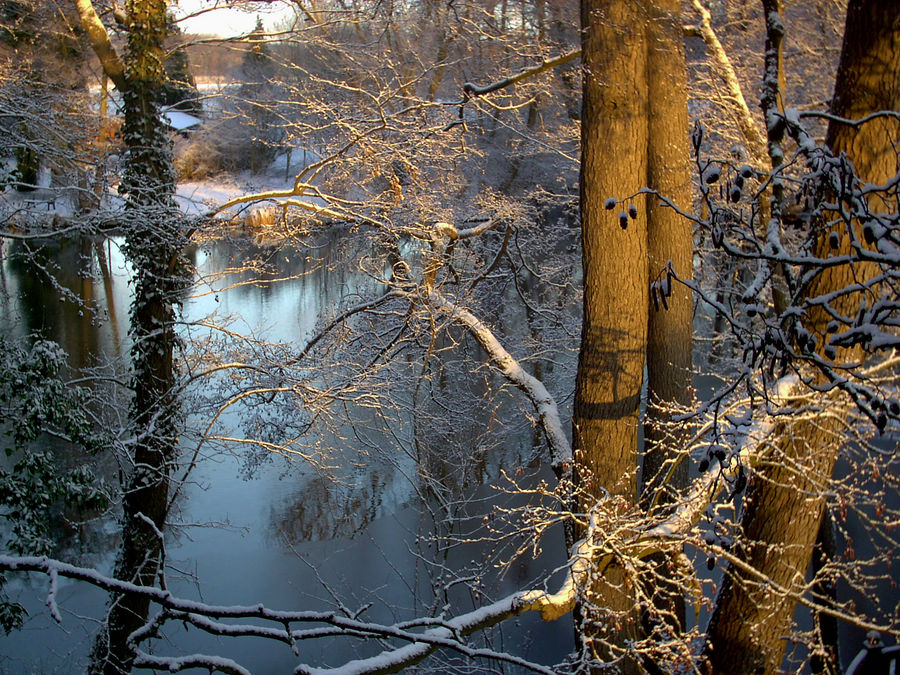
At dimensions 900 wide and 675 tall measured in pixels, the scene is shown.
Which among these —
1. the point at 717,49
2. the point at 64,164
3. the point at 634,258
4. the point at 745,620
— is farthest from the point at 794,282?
the point at 64,164

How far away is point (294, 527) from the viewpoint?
1016cm

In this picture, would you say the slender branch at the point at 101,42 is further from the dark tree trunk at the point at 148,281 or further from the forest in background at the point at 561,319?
the dark tree trunk at the point at 148,281

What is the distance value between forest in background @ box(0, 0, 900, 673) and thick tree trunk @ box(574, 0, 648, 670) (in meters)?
0.02

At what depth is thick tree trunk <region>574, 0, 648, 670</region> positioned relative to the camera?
475 cm

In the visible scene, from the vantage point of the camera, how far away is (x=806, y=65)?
9.00 m

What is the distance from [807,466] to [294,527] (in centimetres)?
787

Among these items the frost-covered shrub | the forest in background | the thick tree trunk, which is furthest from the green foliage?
the frost-covered shrub

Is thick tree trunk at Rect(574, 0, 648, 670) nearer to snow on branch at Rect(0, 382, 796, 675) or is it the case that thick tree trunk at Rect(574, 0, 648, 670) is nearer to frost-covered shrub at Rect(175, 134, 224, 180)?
snow on branch at Rect(0, 382, 796, 675)

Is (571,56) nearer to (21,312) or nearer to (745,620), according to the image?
(745,620)

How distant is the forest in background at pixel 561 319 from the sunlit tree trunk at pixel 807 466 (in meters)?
0.02

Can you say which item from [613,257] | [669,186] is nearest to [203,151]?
[669,186]

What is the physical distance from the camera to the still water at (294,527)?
7.95m

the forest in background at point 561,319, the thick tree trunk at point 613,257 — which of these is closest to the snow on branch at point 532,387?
the forest in background at point 561,319

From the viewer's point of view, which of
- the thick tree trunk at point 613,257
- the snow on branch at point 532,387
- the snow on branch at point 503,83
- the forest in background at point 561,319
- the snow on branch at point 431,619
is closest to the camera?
the snow on branch at point 431,619
